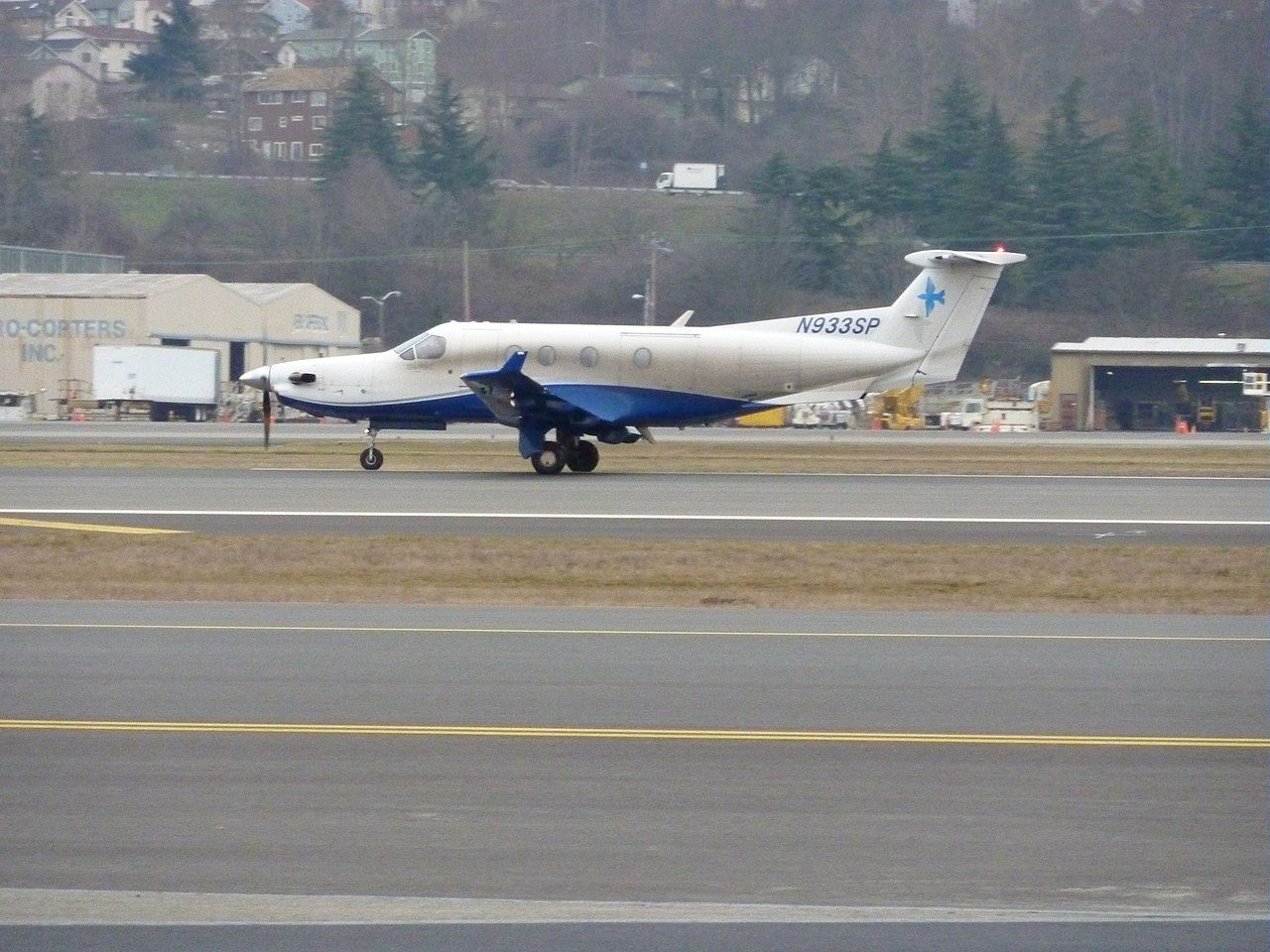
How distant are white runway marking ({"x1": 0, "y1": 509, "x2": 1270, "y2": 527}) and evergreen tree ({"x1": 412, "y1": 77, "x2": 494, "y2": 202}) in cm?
7234

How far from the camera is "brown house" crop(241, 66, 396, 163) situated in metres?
118

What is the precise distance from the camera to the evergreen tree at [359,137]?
94625mm

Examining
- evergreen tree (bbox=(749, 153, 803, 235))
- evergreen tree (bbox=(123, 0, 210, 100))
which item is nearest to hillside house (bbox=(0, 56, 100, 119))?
evergreen tree (bbox=(123, 0, 210, 100))

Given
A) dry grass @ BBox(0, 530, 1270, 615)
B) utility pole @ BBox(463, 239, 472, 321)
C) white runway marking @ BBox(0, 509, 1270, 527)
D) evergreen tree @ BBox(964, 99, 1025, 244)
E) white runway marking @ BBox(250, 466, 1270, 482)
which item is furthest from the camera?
evergreen tree @ BBox(964, 99, 1025, 244)

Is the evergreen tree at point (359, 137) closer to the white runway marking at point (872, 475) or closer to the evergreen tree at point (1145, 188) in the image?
the evergreen tree at point (1145, 188)

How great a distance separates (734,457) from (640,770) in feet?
85.5

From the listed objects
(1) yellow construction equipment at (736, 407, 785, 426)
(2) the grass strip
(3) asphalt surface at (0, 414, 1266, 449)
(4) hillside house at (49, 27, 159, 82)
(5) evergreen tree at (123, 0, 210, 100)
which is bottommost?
(2) the grass strip

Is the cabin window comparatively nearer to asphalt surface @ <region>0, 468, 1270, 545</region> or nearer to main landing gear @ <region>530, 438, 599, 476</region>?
asphalt surface @ <region>0, 468, 1270, 545</region>

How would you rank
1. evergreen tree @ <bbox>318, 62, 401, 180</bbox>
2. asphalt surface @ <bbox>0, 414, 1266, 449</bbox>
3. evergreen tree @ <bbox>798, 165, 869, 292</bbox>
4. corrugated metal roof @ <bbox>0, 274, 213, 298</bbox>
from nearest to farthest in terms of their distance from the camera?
asphalt surface @ <bbox>0, 414, 1266, 449</bbox> → corrugated metal roof @ <bbox>0, 274, 213, 298</bbox> → evergreen tree @ <bbox>798, 165, 869, 292</bbox> → evergreen tree @ <bbox>318, 62, 401, 180</bbox>

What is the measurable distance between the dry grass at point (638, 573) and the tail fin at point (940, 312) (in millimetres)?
10511

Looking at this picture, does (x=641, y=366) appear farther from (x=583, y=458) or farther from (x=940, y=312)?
(x=940, y=312)

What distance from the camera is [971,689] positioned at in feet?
32.3

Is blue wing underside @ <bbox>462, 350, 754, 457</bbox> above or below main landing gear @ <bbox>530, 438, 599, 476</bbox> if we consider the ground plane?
above

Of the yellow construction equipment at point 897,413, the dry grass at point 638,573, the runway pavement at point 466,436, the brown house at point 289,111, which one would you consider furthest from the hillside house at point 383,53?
the dry grass at point 638,573
